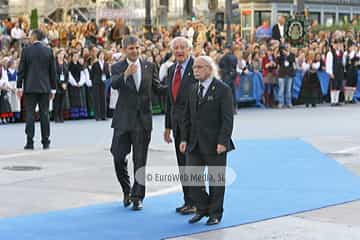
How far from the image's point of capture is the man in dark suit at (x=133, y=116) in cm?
1038

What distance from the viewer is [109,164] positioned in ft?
46.2

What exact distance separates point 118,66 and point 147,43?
14.9 meters

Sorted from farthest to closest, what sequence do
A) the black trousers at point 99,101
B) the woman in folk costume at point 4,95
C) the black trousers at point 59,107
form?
1. the black trousers at point 99,101
2. the black trousers at point 59,107
3. the woman in folk costume at point 4,95

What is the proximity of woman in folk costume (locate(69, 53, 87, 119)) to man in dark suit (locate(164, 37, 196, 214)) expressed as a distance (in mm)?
12557

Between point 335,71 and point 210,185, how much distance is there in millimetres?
19303

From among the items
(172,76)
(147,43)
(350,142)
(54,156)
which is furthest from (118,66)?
(147,43)

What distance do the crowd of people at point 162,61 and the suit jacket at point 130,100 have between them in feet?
27.9

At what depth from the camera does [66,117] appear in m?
22.7

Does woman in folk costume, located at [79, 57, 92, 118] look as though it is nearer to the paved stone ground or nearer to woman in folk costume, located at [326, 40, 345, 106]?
the paved stone ground

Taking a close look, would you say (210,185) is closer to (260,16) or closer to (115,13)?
(115,13)

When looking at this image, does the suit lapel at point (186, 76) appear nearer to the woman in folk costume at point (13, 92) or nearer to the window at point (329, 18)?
the woman in folk costume at point (13, 92)

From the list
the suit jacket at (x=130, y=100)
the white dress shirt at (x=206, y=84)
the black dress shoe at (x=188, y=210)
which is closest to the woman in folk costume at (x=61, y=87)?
the suit jacket at (x=130, y=100)

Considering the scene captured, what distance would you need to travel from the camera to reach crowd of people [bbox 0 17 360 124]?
870 inches

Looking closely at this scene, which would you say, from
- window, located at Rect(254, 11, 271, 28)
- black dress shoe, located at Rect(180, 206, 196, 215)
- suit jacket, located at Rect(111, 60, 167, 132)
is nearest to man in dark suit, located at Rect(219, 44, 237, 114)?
suit jacket, located at Rect(111, 60, 167, 132)
